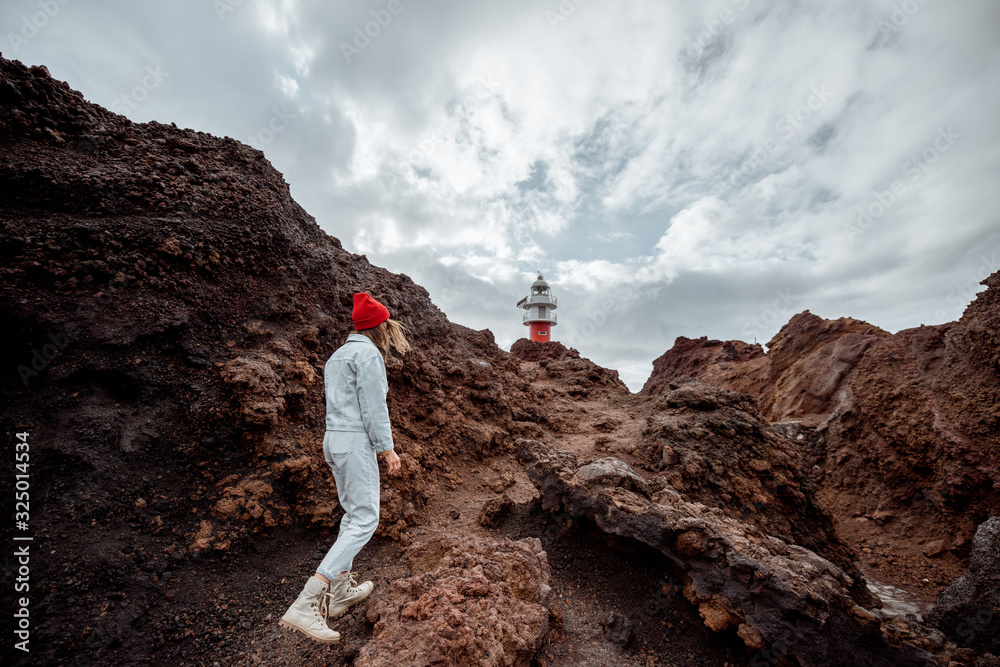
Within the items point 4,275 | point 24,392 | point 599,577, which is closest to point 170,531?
point 24,392

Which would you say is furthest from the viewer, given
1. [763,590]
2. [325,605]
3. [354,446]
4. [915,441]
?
[915,441]

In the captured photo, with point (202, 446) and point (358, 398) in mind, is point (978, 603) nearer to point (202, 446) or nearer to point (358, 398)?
point (358, 398)

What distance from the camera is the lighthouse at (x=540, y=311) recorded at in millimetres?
30672

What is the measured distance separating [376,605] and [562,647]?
148cm

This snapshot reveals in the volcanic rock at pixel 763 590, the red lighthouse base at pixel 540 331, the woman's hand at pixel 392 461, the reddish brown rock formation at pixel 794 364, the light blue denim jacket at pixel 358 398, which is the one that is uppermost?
the red lighthouse base at pixel 540 331

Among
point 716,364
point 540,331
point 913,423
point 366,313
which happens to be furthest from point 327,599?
point 540,331

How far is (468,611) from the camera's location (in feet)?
8.54

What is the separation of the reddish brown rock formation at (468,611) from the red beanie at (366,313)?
2.01 m

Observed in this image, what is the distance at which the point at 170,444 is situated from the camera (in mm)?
3447

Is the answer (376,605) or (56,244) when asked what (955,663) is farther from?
(56,244)

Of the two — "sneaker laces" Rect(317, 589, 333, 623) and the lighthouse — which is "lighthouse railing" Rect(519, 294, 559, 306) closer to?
the lighthouse

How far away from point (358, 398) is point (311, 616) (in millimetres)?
1439

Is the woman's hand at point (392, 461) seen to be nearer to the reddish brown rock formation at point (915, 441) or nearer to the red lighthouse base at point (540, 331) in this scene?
the reddish brown rock formation at point (915, 441)

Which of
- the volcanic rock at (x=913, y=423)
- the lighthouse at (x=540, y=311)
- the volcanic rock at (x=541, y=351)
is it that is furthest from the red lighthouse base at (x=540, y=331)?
the volcanic rock at (x=913, y=423)
